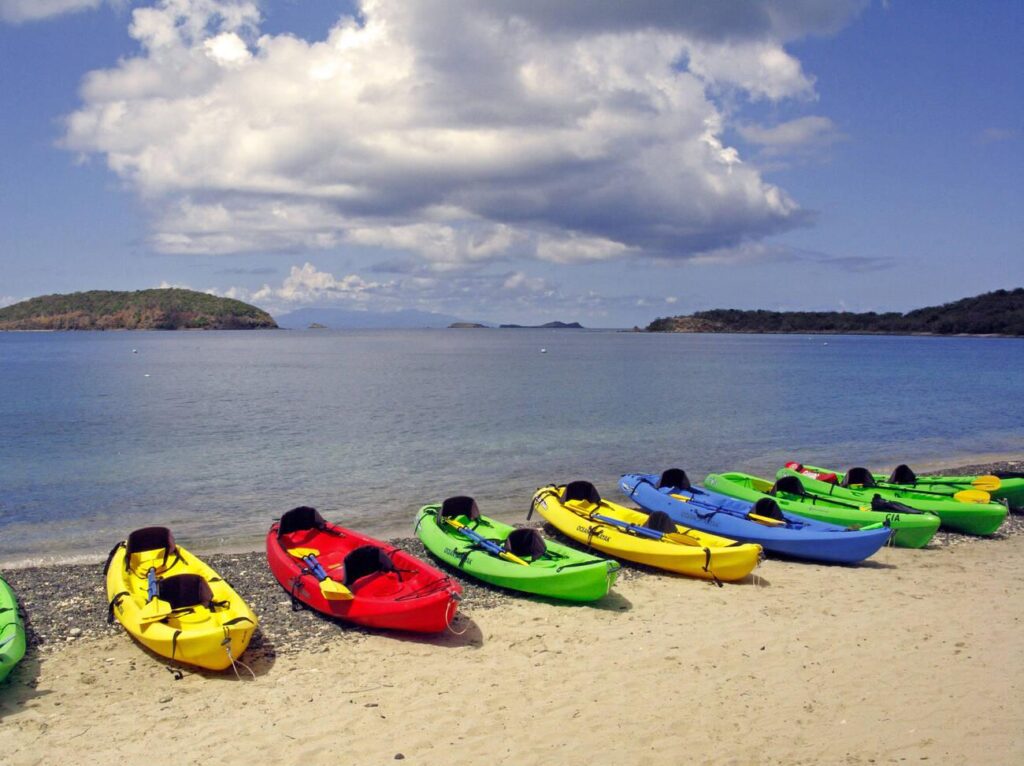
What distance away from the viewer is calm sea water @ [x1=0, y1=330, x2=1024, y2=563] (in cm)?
1834

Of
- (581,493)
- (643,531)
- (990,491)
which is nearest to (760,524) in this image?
(643,531)

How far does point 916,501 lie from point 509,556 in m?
9.37

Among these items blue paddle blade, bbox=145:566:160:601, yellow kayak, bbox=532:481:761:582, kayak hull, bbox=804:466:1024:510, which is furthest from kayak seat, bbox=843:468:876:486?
blue paddle blade, bbox=145:566:160:601

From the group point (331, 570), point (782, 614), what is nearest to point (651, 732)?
point (782, 614)

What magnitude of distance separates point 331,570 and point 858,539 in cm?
864

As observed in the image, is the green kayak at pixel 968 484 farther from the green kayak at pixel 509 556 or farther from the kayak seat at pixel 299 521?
the kayak seat at pixel 299 521

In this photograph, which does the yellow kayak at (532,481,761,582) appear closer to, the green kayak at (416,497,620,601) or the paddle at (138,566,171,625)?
the green kayak at (416,497,620,601)

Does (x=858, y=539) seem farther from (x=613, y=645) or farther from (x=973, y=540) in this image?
(x=613, y=645)

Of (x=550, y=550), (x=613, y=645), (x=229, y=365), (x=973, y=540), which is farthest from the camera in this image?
(x=229, y=365)

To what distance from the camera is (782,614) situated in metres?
10.7

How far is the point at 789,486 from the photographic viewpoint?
54.4 ft

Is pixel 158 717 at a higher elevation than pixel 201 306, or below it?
below

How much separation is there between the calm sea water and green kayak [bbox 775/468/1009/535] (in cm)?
581

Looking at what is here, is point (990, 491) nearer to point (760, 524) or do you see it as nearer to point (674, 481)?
point (760, 524)
